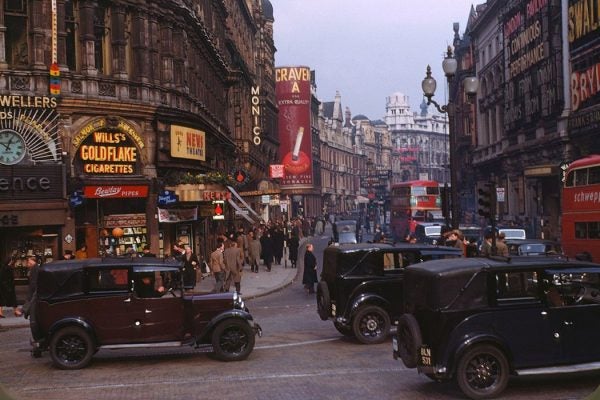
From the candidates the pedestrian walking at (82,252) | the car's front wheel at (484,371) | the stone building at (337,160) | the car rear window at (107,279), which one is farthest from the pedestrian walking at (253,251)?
the stone building at (337,160)

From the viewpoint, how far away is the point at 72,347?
1375 centimetres

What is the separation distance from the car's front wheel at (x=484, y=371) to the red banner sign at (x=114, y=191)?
18.5 m

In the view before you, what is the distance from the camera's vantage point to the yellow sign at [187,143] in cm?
3002

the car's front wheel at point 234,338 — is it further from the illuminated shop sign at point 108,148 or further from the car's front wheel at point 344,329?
the illuminated shop sign at point 108,148

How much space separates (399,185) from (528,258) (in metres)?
43.2

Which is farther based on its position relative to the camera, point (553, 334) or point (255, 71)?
point (255, 71)

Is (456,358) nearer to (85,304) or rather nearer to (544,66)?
(85,304)

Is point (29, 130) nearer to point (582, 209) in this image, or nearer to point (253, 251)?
point (253, 251)

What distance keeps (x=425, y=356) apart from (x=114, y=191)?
60.9 feet

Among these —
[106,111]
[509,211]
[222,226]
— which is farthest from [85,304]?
[509,211]

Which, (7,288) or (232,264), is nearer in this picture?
(7,288)

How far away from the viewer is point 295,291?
1102 inches

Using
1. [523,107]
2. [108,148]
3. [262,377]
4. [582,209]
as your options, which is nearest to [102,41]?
[108,148]

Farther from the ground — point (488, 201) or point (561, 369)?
point (488, 201)
